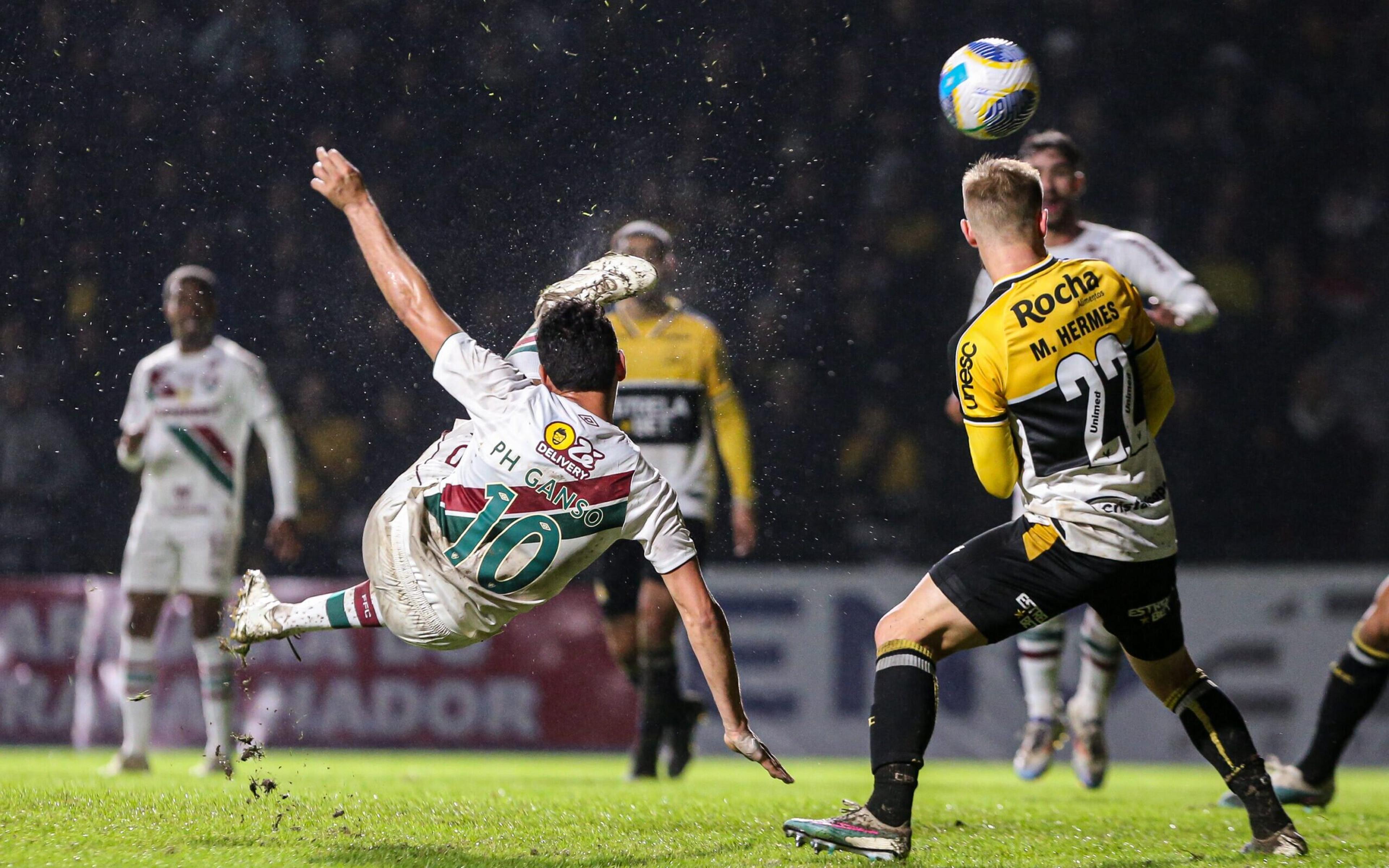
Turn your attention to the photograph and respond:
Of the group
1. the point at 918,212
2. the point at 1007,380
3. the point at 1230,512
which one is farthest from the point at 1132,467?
the point at 918,212

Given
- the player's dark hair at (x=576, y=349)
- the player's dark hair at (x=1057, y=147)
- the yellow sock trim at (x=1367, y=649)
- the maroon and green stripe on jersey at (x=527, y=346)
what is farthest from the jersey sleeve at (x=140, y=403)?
the yellow sock trim at (x=1367, y=649)

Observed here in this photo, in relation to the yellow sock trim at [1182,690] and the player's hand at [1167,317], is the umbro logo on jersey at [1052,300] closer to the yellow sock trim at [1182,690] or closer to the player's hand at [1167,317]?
the yellow sock trim at [1182,690]

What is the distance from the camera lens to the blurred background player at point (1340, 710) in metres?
5.86

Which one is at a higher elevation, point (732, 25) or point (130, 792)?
point (732, 25)

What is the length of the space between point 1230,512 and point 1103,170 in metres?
2.79

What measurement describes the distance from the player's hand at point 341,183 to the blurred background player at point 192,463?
3329 mm

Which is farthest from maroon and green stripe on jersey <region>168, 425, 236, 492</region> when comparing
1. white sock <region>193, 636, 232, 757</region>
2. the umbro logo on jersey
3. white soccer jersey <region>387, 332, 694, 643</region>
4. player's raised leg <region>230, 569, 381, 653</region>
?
the umbro logo on jersey

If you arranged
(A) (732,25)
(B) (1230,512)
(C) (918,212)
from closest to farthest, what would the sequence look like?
(A) (732,25)
(B) (1230,512)
(C) (918,212)

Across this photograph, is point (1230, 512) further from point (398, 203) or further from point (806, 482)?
point (398, 203)

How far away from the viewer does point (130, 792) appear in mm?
5688

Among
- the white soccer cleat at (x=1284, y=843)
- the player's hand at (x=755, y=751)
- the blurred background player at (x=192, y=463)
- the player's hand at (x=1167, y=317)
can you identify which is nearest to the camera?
the player's hand at (x=755, y=751)

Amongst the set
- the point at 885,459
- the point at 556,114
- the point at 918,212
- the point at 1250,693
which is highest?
the point at 918,212

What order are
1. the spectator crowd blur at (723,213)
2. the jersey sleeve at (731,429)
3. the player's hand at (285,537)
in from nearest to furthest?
1. the spectator crowd blur at (723,213)
2. the player's hand at (285,537)
3. the jersey sleeve at (731,429)

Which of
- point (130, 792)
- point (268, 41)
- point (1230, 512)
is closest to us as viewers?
point (130, 792)
